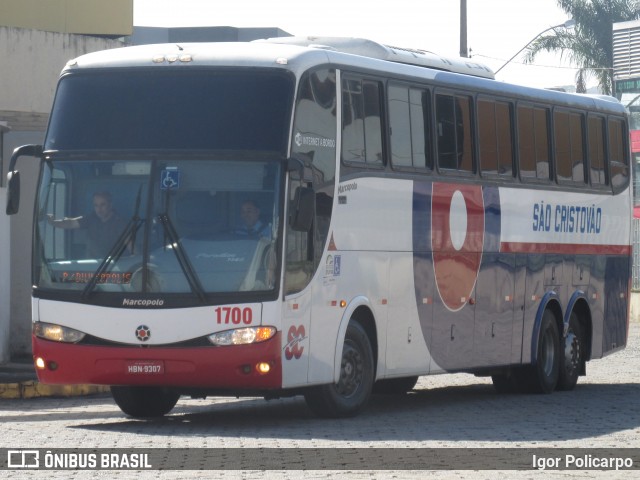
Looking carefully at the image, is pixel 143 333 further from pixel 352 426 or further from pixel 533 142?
pixel 533 142

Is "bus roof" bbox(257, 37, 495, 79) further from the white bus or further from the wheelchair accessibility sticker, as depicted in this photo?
the wheelchair accessibility sticker

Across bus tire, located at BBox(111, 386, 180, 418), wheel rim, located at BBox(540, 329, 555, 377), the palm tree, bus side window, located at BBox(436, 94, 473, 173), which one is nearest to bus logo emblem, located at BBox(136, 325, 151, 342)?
bus tire, located at BBox(111, 386, 180, 418)

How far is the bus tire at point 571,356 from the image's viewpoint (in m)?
20.9

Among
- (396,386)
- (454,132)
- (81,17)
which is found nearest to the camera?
(454,132)

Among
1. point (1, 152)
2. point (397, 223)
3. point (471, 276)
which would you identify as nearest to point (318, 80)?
point (397, 223)

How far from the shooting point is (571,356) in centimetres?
2116

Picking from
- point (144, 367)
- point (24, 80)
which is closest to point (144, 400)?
point (144, 367)

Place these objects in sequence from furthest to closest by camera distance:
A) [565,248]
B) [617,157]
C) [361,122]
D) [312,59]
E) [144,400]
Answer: [617,157]
[565,248]
[144,400]
[361,122]
[312,59]

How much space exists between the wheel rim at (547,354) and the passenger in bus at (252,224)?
7.10 meters

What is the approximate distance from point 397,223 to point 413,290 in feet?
2.63

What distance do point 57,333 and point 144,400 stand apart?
162 centimetres

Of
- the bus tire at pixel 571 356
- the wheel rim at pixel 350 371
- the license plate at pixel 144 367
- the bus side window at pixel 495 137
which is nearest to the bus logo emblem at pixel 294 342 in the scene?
the wheel rim at pixel 350 371

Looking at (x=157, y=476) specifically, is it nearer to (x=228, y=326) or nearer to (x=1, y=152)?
(x=228, y=326)

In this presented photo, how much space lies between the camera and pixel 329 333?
1491 cm
